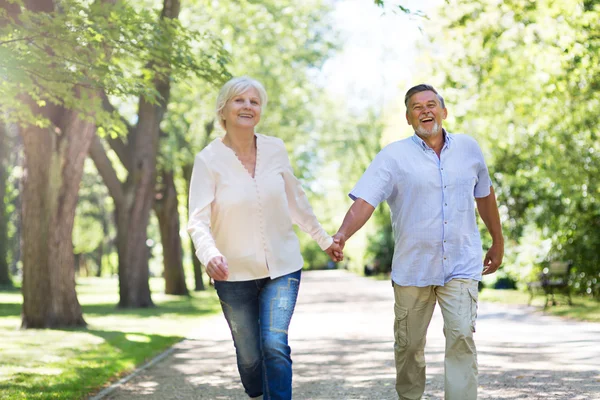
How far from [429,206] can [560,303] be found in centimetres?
1428

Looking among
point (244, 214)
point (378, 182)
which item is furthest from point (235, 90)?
point (378, 182)

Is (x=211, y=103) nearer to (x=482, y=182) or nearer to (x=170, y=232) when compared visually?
(x=170, y=232)

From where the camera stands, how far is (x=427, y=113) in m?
5.72

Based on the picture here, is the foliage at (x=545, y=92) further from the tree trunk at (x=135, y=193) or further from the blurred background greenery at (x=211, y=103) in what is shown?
the tree trunk at (x=135, y=193)

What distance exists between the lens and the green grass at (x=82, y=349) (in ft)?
29.8

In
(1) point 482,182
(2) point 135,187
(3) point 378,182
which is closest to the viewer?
(3) point 378,182

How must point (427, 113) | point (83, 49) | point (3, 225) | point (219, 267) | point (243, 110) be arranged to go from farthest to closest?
point (3, 225) → point (83, 49) → point (427, 113) → point (243, 110) → point (219, 267)

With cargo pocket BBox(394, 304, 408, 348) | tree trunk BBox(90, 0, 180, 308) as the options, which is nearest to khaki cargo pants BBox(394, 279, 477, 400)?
cargo pocket BBox(394, 304, 408, 348)

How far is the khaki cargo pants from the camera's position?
538cm

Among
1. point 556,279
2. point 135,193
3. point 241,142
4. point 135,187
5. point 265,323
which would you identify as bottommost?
point 556,279

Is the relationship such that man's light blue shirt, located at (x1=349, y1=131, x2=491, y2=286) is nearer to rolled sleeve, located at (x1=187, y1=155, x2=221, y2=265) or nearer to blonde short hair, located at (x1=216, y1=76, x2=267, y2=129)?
blonde short hair, located at (x1=216, y1=76, x2=267, y2=129)

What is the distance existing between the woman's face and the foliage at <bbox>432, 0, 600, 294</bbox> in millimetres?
10674

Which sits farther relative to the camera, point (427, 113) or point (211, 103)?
point (211, 103)

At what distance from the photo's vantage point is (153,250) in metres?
88.2
